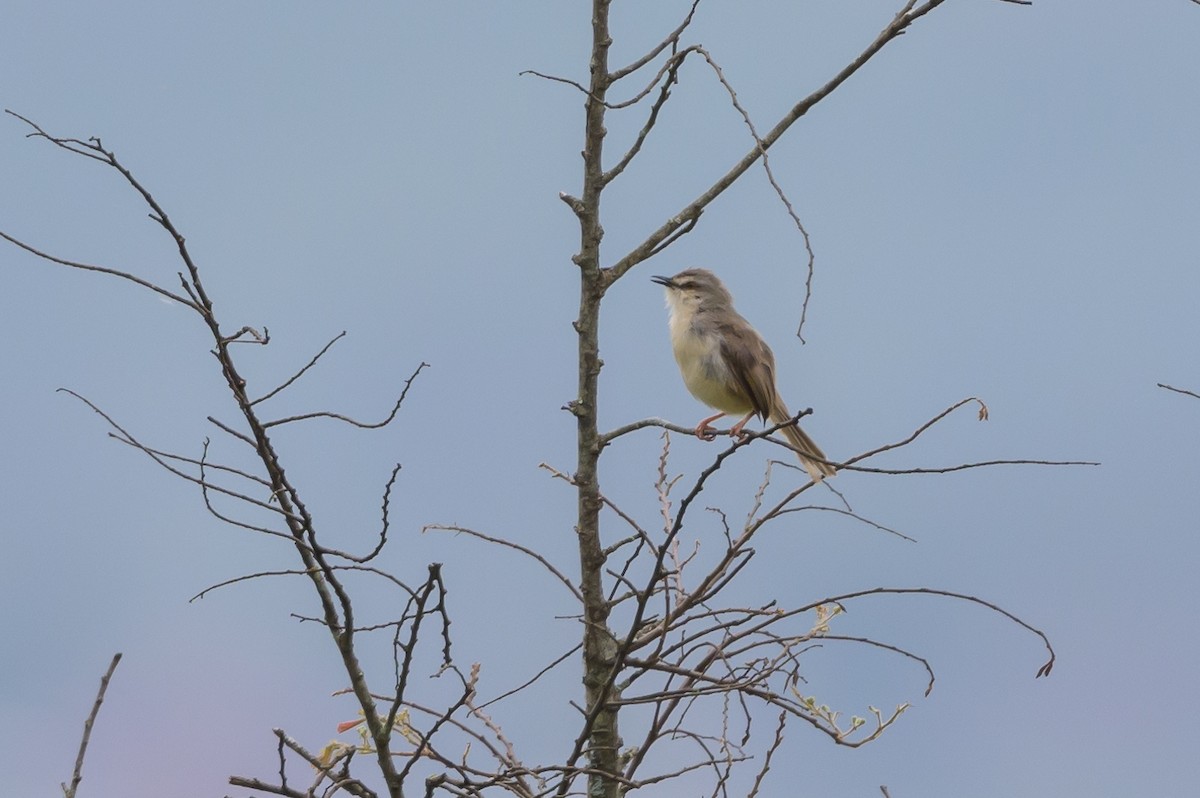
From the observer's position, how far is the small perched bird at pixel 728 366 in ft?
16.5

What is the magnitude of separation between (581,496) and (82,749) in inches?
59.2

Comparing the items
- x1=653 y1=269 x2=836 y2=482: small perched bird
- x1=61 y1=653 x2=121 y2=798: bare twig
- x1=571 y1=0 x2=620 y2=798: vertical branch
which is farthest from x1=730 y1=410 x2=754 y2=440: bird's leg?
x1=61 y1=653 x2=121 y2=798: bare twig

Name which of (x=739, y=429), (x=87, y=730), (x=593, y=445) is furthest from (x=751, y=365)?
(x=87, y=730)

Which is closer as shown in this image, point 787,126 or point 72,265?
point 72,265

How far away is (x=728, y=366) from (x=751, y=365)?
0.10m

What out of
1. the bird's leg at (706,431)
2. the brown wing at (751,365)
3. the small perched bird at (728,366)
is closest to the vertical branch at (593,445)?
the bird's leg at (706,431)

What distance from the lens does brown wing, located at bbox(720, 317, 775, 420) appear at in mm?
5035

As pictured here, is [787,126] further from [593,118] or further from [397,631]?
[397,631]

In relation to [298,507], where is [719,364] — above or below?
above

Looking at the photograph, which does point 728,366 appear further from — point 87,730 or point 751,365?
point 87,730

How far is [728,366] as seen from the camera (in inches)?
201

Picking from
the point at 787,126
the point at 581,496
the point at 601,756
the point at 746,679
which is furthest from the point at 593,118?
the point at 601,756

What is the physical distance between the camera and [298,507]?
2.97 metres

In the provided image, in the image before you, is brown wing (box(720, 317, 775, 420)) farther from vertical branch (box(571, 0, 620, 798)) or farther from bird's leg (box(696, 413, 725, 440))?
vertical branch (box(571, 0, 620, 798))
